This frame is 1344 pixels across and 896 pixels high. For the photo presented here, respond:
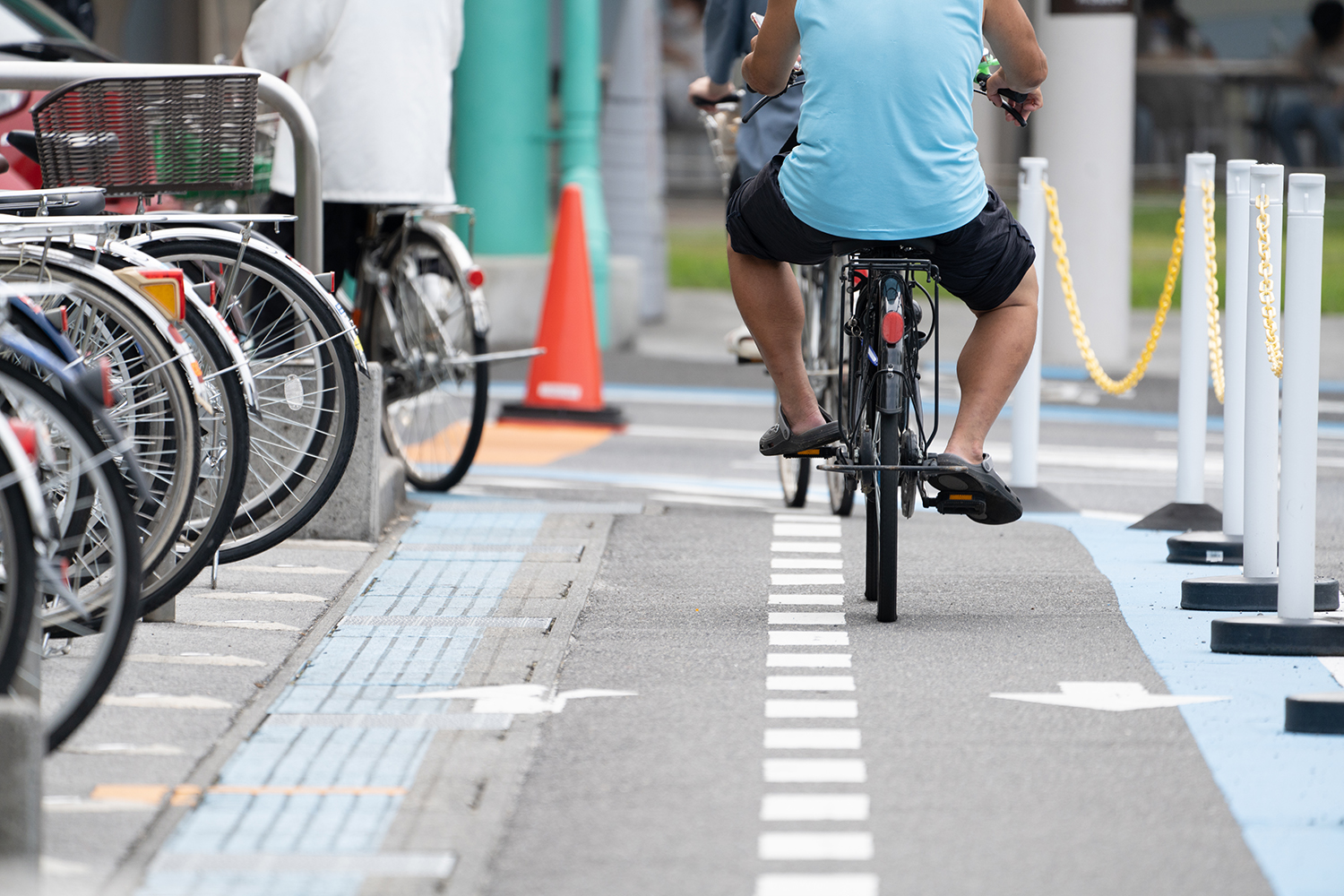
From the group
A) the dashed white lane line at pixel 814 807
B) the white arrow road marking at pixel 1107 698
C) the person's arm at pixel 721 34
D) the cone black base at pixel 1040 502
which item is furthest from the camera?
the cone black base at pixel 1040 502

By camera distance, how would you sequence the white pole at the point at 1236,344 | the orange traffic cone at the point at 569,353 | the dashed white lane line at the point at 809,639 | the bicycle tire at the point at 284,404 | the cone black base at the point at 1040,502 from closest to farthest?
the dashed white lane line at the point at 809,639
the bicycle tire at the point at 284,404
the white pole at the point at 1236,344
the cone black base at the point at 1040,502
the orange traffic cone at the point at 569,353

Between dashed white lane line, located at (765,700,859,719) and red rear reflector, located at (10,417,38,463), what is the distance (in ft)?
4.97

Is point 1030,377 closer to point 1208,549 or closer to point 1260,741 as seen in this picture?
point 1208,549

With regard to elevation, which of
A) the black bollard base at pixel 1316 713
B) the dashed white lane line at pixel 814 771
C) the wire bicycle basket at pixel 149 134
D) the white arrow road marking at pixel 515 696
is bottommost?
the dashed white lane line at pixel 814 771

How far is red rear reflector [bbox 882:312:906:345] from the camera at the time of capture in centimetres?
484

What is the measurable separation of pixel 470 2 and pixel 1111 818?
378 inches

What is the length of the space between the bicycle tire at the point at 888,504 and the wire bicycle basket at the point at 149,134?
1.67m

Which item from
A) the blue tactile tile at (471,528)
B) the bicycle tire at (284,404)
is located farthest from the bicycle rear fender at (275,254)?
the blue tactile tile at (471,528)

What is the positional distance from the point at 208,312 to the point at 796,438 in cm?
150

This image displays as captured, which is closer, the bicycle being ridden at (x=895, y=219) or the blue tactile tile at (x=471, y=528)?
the bicycle being ridden at (x=895, y=219)

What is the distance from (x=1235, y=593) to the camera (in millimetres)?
5129

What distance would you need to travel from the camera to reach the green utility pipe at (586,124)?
40.8ft

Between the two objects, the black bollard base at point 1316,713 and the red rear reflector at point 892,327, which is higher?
the red rear reflector at point 892,327

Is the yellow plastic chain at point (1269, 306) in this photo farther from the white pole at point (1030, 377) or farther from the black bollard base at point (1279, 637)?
the white pole at point (1030, 377)
